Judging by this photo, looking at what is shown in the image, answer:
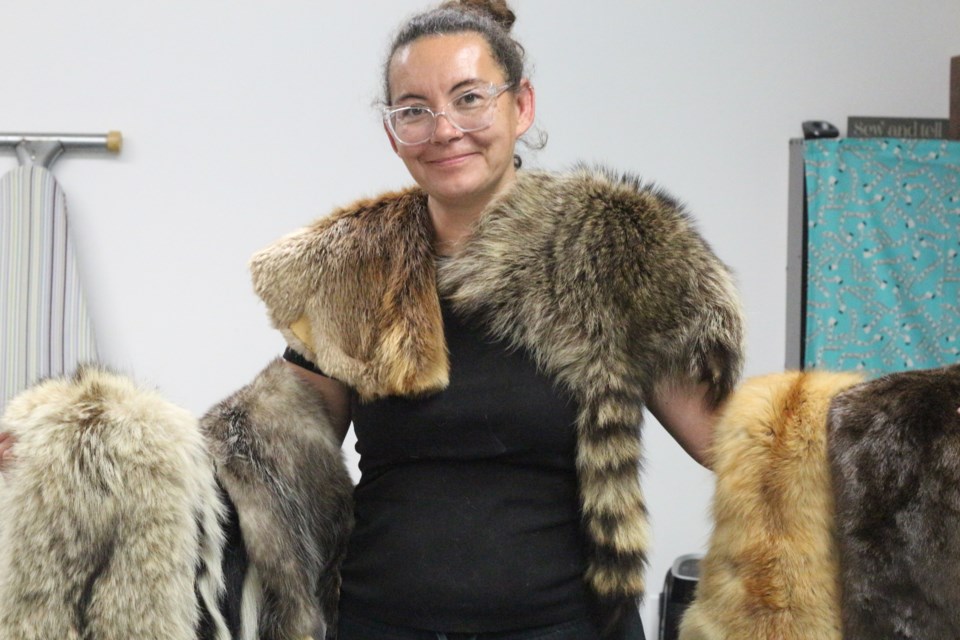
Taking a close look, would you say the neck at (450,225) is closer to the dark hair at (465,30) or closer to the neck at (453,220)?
the neck at (453,220)

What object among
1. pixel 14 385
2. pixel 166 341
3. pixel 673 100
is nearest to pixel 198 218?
pixel 166 341

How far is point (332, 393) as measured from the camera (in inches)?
59.0

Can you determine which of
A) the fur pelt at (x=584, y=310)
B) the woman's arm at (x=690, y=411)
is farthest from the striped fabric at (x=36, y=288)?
the woman's arm at (x=690, y=411)

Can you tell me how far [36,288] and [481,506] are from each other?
73.4 inches

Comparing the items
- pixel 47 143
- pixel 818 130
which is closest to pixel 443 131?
pixel 47 143

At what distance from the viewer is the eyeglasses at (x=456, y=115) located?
4.35 feet

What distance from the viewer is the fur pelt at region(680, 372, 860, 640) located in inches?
48.4

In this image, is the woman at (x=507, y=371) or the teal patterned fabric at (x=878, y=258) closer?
the woman at (x=507, y=371)

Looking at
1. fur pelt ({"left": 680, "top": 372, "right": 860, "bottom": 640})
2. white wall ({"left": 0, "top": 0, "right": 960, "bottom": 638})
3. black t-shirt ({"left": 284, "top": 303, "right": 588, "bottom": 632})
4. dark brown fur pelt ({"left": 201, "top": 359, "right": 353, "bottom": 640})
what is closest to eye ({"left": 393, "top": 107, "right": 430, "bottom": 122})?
black t-shirt ({"left": 284, "top": 303, "right": 588, "bottom": 632})

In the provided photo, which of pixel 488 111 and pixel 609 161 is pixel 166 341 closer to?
pixel 609 161

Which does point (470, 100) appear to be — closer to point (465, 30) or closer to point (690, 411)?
point (465, 30)

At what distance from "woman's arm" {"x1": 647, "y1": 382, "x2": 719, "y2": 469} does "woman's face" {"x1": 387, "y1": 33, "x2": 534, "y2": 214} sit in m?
0.38

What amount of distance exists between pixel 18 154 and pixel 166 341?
0.66m

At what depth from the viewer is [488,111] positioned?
4.39 feet
